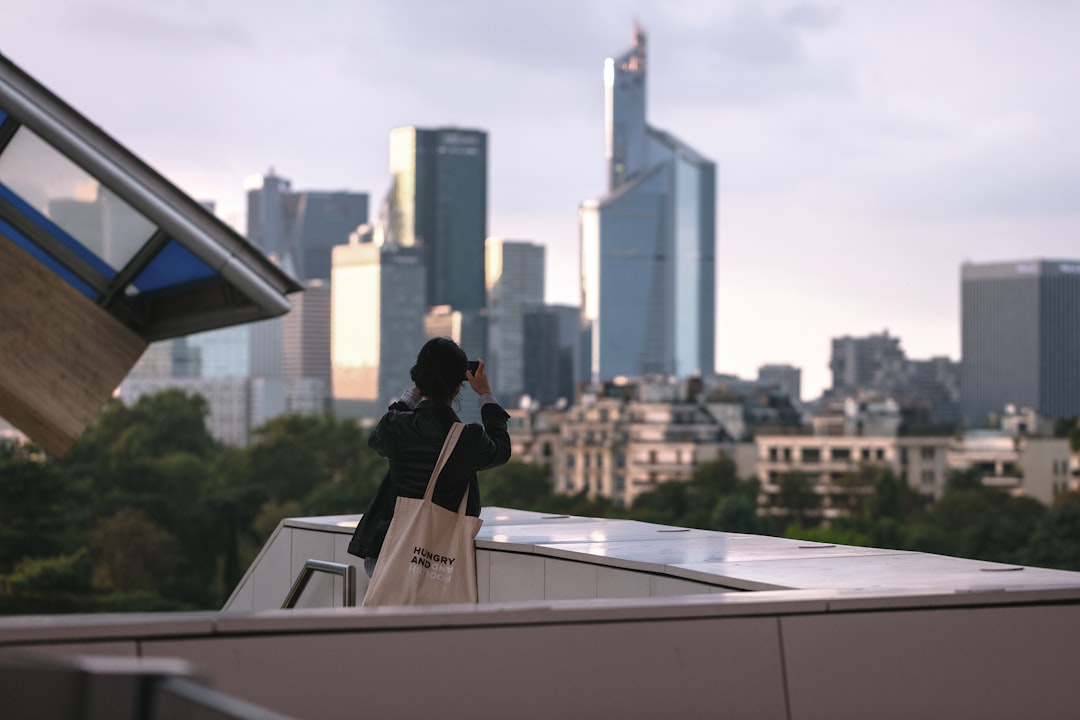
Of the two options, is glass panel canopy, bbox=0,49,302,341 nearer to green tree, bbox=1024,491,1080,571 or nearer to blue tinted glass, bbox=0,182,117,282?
blue tinted glass, bbox=0,182,117,282

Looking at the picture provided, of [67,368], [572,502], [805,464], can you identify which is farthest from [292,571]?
[805,464]

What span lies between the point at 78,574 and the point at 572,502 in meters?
50.0

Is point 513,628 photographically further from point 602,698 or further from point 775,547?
point 775,547

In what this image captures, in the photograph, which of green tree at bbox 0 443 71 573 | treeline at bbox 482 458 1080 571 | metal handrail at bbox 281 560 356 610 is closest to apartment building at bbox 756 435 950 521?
treeline at bbox 482 458 1080 571

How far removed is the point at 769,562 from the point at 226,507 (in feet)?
264

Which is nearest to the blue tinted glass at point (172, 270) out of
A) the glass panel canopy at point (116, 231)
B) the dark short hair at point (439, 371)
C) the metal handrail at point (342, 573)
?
the glass panel canopy at point (116, 231)

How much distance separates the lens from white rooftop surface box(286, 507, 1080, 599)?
3.87 meters

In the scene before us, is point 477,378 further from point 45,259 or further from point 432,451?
point 45,259

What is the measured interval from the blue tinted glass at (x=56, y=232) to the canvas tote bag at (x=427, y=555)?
11.3ft

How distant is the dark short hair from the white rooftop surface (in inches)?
30.1

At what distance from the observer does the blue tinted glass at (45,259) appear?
298 inches

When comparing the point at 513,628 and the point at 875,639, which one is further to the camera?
the point at 875,639

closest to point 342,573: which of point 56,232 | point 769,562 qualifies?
point 769,562

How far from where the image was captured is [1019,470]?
124 m
